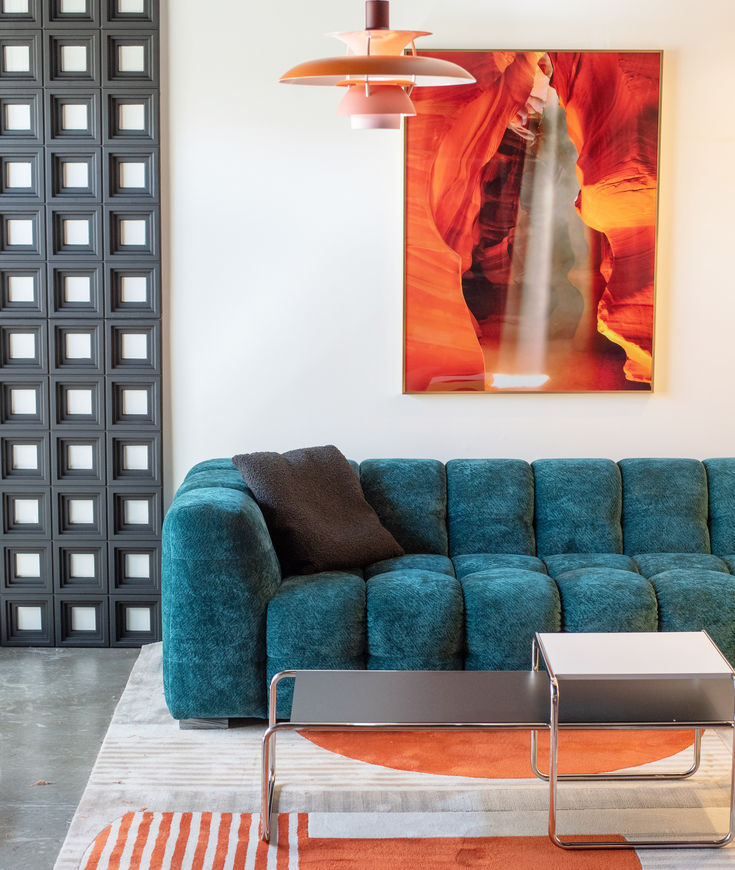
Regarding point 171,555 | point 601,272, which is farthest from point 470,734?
point 601,272

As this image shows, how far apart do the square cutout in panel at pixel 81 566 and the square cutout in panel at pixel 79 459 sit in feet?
0.82

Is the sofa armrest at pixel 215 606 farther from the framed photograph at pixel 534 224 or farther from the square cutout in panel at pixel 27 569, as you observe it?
the framed photograph at pixel 534 224

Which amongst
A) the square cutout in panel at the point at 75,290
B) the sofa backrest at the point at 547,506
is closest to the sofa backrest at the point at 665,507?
the sofa backrest at the point at 547,506

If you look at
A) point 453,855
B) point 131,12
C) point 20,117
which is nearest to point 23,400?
point 20,117

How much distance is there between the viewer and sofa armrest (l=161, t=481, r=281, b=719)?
10.3ft

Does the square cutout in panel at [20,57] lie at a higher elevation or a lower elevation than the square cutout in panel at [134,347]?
higher

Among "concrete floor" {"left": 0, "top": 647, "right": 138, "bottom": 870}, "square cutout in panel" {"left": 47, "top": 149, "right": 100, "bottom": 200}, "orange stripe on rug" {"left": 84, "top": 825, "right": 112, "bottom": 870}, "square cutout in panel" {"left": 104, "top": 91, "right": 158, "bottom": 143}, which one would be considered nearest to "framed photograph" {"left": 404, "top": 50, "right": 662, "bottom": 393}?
"square cutout in panel" {"left": 104, "top": 91, "right": 158, "bottom": 143}

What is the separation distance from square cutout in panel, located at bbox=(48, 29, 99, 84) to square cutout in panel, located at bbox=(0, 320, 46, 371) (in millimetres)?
920

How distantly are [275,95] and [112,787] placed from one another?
251 centimetres

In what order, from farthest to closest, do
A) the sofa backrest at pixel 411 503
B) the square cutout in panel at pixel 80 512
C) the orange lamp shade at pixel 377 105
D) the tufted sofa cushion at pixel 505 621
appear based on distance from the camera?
the square cutout in panel at pixel 80 512, the sofa backrest at pixel 411 503, the tufted sofa cushion at pixel 505 621, the orange lamp shade at pixel 377 105

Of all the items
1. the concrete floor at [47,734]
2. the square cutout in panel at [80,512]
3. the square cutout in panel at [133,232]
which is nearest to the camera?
the concrete floor at [47,734]

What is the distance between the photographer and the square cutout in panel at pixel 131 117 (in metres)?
3.90

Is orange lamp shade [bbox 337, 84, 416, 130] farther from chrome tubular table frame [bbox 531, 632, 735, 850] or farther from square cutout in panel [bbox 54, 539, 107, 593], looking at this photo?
square cutout in panel [bbox 54, 539, 107, 593]

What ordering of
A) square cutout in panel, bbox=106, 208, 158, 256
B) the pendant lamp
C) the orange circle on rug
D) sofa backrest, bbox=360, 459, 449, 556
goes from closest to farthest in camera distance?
the pendant lamp
the orange circle on rug
sofa backrest, bbox=360, 459, 449, 556
square cutout in panel, bbox=106, 208, 158, 256
